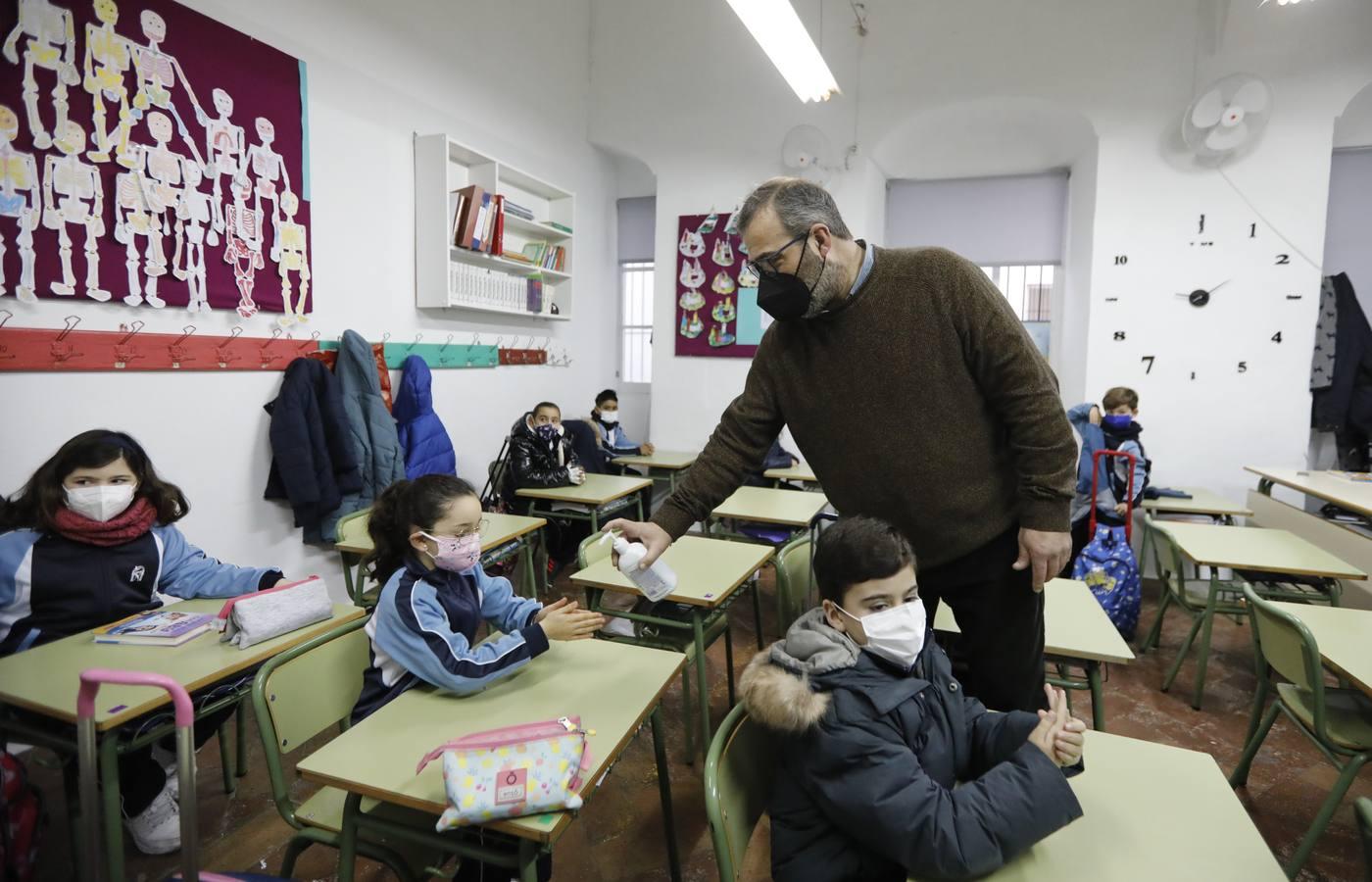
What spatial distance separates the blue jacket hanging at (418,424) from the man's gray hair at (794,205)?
8.98 ft

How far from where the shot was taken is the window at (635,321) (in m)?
6.19

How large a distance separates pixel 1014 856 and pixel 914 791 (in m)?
0.16

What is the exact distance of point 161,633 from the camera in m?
1.75

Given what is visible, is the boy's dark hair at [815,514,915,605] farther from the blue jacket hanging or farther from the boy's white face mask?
the blue jacket hanging

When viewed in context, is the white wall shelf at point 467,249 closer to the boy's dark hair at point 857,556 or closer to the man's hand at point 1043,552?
the boy's dark hair at point 857,556

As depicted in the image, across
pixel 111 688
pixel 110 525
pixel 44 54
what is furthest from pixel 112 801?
pixel 44 54

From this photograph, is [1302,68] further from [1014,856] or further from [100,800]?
[100,800]

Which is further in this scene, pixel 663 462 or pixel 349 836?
pixel 663 462

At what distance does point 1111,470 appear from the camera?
373 centimetres

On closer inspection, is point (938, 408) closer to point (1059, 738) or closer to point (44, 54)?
point (1059, 738)

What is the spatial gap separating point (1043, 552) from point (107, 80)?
3192mm

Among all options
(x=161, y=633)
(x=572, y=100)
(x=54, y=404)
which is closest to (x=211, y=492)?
(x=54, y=404)

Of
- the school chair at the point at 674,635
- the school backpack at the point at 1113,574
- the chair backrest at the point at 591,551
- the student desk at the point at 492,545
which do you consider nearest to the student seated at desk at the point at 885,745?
the school chair at the point at 674,635

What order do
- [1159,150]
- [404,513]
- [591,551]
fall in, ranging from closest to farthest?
[404,513], [591,551], [1159,150]
